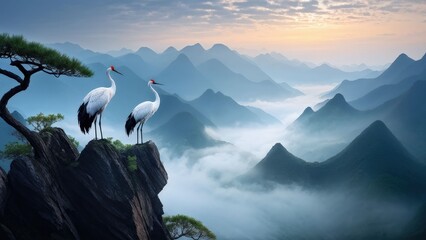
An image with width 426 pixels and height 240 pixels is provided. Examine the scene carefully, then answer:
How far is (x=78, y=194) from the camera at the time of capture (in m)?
24.9

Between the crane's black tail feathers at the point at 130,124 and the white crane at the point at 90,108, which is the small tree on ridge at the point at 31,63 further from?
the crane's black tail feathers at the point at 130,124

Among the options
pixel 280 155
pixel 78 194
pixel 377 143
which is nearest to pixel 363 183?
pixel 377 143

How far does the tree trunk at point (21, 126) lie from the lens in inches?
880

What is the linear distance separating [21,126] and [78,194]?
5893 millimetres

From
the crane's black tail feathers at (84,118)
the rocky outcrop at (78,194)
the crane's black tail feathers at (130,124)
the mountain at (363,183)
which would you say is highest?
the mountain at (363,183)

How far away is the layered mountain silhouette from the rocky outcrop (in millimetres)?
113183

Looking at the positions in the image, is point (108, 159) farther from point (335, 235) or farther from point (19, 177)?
point (335, 235)

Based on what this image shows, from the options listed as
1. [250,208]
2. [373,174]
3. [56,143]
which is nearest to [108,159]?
[56,143]

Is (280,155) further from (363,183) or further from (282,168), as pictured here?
(363,183)

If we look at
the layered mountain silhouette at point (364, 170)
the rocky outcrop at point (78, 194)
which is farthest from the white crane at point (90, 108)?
the layered mountain silhouette at point (364, 170)

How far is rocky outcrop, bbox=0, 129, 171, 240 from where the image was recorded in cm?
2142

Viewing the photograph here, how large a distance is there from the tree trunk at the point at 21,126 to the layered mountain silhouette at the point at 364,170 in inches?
4770

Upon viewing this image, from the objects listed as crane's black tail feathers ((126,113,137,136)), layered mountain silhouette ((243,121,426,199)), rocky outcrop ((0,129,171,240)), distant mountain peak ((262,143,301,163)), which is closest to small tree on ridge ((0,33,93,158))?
rocky outcrop ((0,129,171,240))

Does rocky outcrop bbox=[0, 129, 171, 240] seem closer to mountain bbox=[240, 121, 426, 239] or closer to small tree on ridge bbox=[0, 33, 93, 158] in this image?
small tree on ridge bbox=[0, 33, 93, 158]
